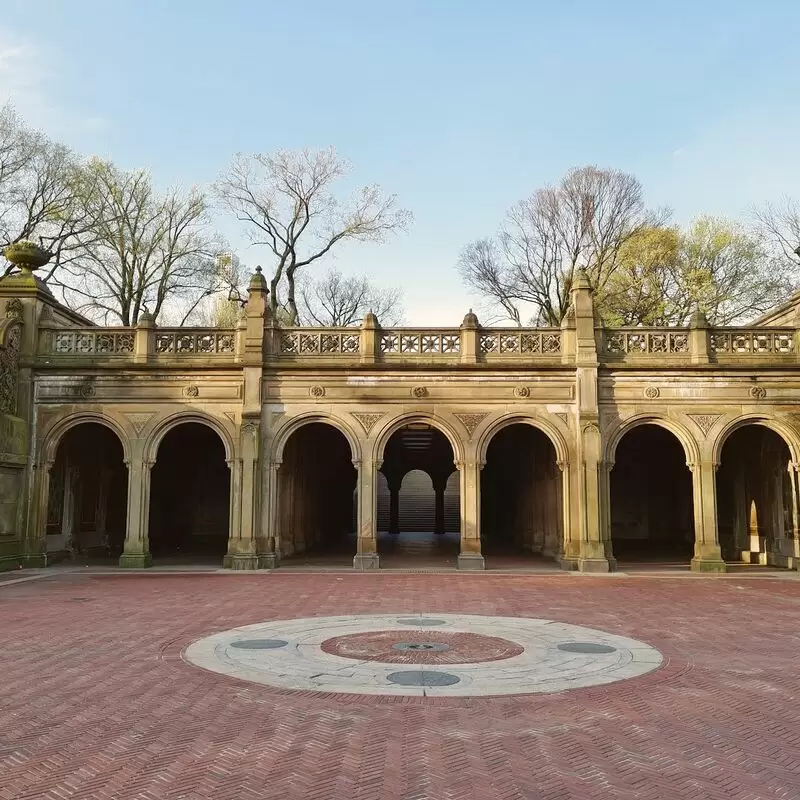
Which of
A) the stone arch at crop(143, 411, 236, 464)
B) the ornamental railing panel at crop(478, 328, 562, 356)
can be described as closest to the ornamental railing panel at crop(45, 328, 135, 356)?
the stone arch at crop(143, 411, 236, 464)

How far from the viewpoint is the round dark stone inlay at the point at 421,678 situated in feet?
26.4

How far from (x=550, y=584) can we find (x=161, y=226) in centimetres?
2905

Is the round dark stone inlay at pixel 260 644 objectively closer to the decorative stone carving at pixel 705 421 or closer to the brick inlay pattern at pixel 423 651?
the brick inlay pattern at pixel 423 651

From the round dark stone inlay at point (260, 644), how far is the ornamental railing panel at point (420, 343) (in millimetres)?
13904

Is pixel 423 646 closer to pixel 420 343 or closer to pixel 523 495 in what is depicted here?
pixel 420 343

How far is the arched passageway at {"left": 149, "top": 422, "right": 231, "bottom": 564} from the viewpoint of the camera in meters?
29.8

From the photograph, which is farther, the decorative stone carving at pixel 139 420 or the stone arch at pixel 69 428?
the decorative stone carving at pixel 139 420

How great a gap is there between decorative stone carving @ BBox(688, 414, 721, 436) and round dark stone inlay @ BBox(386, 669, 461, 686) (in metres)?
16.7

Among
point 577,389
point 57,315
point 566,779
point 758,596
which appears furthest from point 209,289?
point 566,779

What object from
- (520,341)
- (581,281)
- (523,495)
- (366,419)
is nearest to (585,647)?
(366,419)

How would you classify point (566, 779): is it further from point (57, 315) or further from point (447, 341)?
point (57, 315)

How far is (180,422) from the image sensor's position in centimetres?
2317

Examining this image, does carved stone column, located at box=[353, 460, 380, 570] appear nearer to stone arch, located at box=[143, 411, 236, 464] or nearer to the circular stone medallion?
stone arch, located at box=[143, 411, 236, 464]

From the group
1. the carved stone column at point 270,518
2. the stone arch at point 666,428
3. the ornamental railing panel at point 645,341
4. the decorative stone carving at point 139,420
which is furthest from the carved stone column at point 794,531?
the decorative stone carving at point 139,420
